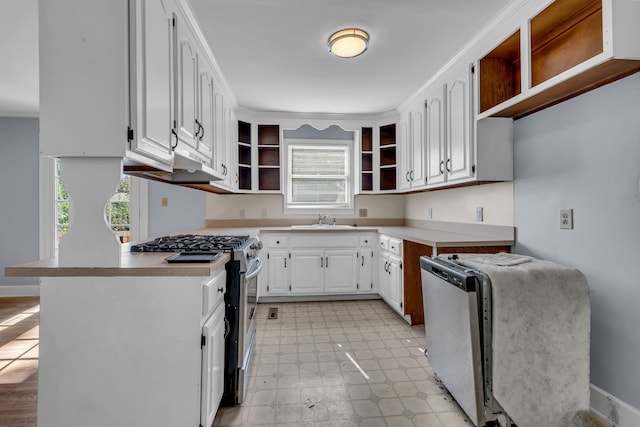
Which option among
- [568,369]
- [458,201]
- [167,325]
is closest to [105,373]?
[167,325]

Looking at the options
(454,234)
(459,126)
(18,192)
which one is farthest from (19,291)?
(459,126)

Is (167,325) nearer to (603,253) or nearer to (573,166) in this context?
(603,253)

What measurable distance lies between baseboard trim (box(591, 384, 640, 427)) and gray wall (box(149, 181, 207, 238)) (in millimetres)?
3932

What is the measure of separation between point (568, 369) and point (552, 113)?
4.73 feet

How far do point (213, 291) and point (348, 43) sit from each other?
182 centimetres

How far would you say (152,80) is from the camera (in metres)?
1.45

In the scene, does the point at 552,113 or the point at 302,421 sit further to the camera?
the point at 552,113

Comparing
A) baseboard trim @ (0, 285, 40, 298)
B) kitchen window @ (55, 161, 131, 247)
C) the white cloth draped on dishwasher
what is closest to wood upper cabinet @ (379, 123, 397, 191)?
the white cloth draped on dishwasher

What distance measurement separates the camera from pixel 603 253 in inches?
65.2

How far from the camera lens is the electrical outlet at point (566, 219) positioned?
6.01ft

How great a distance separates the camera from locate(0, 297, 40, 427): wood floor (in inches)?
67.9

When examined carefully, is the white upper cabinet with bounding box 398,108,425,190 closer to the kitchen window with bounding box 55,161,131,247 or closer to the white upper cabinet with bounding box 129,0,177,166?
the white upper cabinet with bounding box 129,0,177,166

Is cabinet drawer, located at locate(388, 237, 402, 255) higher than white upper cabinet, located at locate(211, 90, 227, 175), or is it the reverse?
white upper cabinet, located at locate(211, 90, 227, 175)

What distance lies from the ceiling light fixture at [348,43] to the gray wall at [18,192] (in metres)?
3.93
